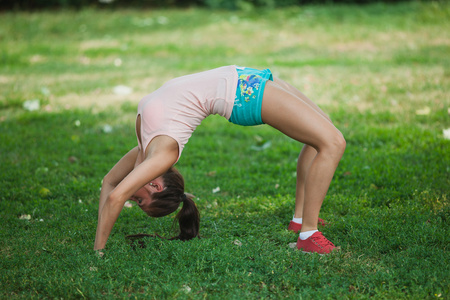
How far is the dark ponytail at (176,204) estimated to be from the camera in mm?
3355

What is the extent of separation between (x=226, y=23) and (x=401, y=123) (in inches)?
338

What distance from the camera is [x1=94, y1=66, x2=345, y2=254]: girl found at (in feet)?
9.96

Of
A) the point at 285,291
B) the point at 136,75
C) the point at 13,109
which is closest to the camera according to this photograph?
the point at 285,291

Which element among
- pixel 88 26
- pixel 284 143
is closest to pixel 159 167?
pixel 284 143

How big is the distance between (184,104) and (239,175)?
76.4 inches

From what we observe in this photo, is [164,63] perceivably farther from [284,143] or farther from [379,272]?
[379,272]

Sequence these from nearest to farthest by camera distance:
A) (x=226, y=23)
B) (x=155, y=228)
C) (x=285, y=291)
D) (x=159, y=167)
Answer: (x=285, y=291)
(x=159, y=167)
(x=155, y=228)
(x=226, y=23)

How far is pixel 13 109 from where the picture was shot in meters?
7.18

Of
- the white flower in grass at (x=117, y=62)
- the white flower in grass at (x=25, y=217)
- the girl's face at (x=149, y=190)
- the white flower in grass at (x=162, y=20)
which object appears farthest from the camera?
the white flower in grass at (x=162, y=20)

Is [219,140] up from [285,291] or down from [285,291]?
down

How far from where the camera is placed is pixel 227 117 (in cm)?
320

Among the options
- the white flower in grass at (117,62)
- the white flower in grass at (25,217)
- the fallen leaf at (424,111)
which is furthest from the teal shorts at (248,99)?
the white flower in grass at (117,62)

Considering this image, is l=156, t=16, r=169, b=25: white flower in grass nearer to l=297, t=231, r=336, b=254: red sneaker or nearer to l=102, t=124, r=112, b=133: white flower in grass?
l=102, t=124, r=112, b=133: white flower in grass

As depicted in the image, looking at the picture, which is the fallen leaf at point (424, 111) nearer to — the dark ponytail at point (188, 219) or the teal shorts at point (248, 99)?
the teal shorts at point (248, 99)
